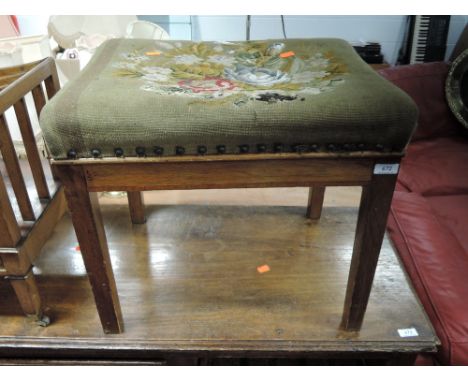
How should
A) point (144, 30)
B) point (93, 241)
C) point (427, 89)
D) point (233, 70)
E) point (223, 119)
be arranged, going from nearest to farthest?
point (223, 119), point (93, 241), point (233, 70), point (427, 89), point (144, 30)

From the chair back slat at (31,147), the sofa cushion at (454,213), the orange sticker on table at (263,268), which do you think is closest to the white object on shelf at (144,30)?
the chair back slat at (31,147)

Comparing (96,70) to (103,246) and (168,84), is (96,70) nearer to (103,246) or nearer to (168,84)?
(168,84)

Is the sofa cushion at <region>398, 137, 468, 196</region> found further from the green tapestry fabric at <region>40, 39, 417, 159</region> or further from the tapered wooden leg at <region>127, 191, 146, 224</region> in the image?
the tapered wooden leg at <region>127, 191, 146, 224</region>

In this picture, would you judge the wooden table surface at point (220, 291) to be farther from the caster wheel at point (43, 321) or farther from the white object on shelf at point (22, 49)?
the white object on shelf at point (22, 49)

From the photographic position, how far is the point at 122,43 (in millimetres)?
960

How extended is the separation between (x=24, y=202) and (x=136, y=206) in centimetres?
34

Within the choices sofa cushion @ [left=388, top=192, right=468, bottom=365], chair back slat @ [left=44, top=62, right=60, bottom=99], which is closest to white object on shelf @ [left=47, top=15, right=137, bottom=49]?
chair back slat @ [left=44, top=62, right=60, bottom=99]

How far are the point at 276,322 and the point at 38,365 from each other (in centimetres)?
53

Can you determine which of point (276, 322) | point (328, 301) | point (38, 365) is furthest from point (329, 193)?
point (38, 365)

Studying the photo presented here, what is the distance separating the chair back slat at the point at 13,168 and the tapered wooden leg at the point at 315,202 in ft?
2.38

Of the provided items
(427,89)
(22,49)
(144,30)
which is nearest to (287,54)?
(427,89)

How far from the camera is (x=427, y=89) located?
1.43m

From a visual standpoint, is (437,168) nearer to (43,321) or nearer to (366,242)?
(366,242)

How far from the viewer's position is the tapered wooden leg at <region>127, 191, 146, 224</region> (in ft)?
3.77
